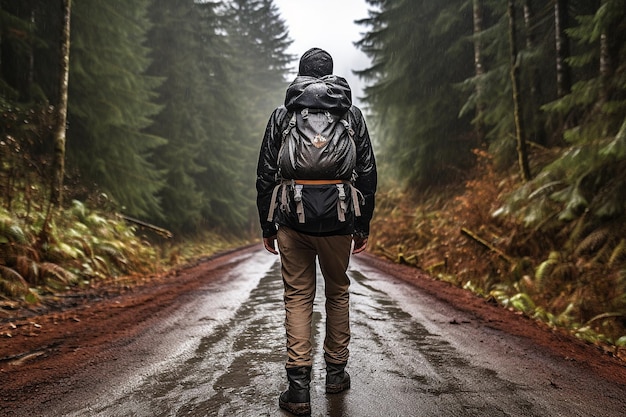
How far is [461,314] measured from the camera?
19.6 feet

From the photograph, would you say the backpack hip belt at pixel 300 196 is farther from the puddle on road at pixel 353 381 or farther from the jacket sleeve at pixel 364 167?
the puddle on road at pixel 353 381

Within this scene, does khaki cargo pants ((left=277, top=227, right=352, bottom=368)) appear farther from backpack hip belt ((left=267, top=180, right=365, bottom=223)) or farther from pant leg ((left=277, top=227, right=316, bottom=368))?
backpack hip belt ((left=267, top=180, right=365, bottom=223))

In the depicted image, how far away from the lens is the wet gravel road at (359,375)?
110 inches

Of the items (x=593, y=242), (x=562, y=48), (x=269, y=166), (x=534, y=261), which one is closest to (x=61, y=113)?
(x=269, y=166)

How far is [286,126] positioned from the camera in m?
3.17

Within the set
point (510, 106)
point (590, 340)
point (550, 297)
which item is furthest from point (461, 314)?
point (510, 106)

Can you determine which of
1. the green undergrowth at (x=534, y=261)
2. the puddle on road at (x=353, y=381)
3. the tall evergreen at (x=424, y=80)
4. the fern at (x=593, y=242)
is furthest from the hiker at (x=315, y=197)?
the tall evergreen at (x=424, y=80)

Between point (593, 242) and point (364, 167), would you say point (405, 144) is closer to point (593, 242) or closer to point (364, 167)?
point (593, 242)

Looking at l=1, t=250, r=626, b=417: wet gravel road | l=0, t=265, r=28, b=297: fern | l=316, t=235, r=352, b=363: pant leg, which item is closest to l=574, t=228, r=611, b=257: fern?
l=1, t=250, r=626, b=417: wet gravel road

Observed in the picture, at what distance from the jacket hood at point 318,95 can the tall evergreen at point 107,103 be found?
10965 mm

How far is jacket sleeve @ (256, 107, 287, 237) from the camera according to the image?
10.5 ft

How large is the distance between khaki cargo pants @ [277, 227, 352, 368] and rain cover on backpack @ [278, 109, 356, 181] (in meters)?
0.45

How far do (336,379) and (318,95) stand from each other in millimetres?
2074

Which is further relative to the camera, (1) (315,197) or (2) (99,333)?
(2) (99,333)
